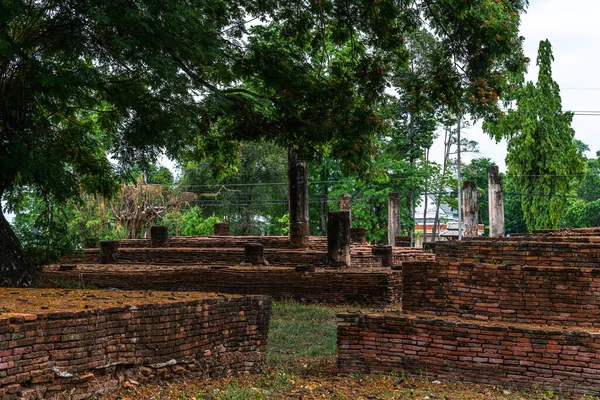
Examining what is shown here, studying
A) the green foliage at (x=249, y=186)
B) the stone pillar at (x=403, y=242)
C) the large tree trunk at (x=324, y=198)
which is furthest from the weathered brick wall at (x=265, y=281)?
the green foliage at (x=249, y=186)

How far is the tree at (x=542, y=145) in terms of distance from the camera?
109ft

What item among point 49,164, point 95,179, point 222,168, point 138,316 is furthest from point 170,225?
point 138,316

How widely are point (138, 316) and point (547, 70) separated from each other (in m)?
29.4

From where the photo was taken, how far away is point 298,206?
71.6 ft

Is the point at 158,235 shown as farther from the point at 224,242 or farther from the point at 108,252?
the point at 108,252

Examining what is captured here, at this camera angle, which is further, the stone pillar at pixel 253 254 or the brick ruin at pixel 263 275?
the stone pillar at pixel 253 254

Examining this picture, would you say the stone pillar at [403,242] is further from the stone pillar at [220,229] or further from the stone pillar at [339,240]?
the stone pillar at [339,240]

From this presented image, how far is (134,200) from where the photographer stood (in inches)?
1271

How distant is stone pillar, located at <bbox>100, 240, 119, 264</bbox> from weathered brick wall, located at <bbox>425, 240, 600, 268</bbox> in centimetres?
1295

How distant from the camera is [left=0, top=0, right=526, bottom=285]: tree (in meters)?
10.6

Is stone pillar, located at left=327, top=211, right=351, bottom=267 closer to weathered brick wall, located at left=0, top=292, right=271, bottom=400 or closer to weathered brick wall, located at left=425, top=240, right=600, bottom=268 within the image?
weathered brick wall, located at left=425, top=240, right=600, bottom=268

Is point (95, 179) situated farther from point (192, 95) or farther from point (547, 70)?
point (547, 70)

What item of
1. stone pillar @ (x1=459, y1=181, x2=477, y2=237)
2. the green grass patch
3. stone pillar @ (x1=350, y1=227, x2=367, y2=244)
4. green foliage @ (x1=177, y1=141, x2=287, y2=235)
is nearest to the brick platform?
stone pillar @ (x1=350, y1=227, x2=367, y2=244)

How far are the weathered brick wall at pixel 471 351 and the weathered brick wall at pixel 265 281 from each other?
22.5 ft
